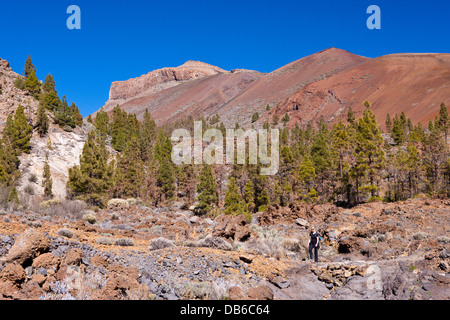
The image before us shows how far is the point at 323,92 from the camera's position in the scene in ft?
370

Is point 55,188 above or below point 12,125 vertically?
below

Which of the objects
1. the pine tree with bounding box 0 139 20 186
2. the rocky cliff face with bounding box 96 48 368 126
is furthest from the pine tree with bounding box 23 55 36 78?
the rocky cliff face with bounding box 96 48 368 126

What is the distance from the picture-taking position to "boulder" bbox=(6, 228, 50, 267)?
20.7ft

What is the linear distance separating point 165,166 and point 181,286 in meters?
38.1

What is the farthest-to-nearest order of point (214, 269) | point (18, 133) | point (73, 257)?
point (18, 133), point (214, 269), point (73, 257)

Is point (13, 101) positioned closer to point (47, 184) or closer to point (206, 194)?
point (47, 184)

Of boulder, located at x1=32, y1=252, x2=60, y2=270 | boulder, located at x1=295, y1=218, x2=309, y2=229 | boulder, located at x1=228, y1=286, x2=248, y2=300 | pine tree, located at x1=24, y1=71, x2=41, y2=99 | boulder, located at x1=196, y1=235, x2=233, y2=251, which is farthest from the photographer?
pine tree, located at x1=24, y1=71, x2=41, y2=99

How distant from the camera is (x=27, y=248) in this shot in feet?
21.3

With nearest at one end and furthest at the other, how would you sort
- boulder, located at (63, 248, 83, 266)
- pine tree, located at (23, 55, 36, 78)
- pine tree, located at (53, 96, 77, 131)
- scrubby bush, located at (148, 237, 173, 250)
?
1. boulder, located at (63, 248, 83, 266)
2. scrubby bush, located at (148, 237, 173, 250)
3. pine tree, located at (53, 96, 77, 131)
4. pine tree, located at (23, 55, 36, 78)

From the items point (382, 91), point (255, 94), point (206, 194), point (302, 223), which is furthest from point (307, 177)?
point (255, 94)

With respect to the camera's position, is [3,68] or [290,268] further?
[3,68]

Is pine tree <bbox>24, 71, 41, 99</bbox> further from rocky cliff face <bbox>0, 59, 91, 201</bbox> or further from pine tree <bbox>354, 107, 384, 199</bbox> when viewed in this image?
pine tree <bbox>354, 107, 384, 199</bbox>

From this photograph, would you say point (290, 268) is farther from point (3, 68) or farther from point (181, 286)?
point (3, 68)
